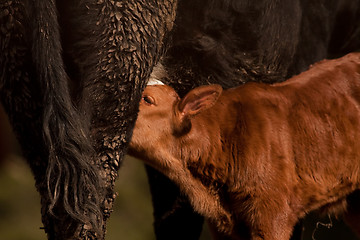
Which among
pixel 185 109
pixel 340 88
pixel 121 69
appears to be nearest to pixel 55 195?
pixel 121 69

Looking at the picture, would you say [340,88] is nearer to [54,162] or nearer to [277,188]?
[277,188]

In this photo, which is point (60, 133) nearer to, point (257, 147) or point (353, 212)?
point (257, 147)

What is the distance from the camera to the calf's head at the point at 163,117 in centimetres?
135

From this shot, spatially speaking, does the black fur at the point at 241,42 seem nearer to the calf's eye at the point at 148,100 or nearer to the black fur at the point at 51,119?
the calf's eye at the point at 148,100

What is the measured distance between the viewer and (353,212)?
5.69ft

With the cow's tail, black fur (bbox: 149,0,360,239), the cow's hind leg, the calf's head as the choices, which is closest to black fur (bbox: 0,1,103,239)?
the cow's tail

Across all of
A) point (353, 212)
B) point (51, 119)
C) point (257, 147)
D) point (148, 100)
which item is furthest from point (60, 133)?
point (353, 212)

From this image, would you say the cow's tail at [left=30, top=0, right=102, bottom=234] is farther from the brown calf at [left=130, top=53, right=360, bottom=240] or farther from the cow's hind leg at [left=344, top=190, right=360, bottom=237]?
the cow's hind leg at [left=344, top=190, right=360, bottom=237]

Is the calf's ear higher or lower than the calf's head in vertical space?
higher

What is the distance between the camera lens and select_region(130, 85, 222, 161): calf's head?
135 centimetres

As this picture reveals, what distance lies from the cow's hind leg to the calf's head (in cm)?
59

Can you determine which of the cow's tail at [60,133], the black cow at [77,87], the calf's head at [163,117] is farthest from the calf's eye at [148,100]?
the cow's tail at [60,133]

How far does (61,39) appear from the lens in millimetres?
1164

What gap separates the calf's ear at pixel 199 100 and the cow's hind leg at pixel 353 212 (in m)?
0.60
